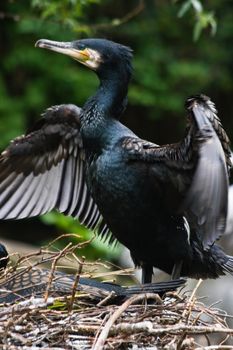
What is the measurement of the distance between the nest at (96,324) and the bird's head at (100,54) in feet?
4.49

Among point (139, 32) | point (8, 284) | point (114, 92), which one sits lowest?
point (8, 284)

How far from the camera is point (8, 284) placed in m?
5.71

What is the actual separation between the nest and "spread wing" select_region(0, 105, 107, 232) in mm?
1619

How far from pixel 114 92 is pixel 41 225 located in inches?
281

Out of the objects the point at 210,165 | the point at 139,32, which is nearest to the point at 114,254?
the point at 139,32

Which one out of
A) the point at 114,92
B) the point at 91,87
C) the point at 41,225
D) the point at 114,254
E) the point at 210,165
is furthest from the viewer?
the point at 41,225

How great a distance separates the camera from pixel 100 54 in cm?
634

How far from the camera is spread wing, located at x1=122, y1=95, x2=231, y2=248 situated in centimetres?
537

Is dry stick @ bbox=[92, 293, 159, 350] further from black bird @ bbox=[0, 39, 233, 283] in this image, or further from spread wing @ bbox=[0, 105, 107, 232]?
spread wing @ bbox=[0, 105, 107, 232]

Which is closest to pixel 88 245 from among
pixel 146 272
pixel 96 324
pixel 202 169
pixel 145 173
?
pixel 146 272

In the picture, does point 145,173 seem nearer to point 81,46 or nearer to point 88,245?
point 81,46

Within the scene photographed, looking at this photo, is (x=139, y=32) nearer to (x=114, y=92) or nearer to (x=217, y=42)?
(x=217, y=42)

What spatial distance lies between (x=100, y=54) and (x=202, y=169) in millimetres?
1217

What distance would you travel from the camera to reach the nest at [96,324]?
5043mm
